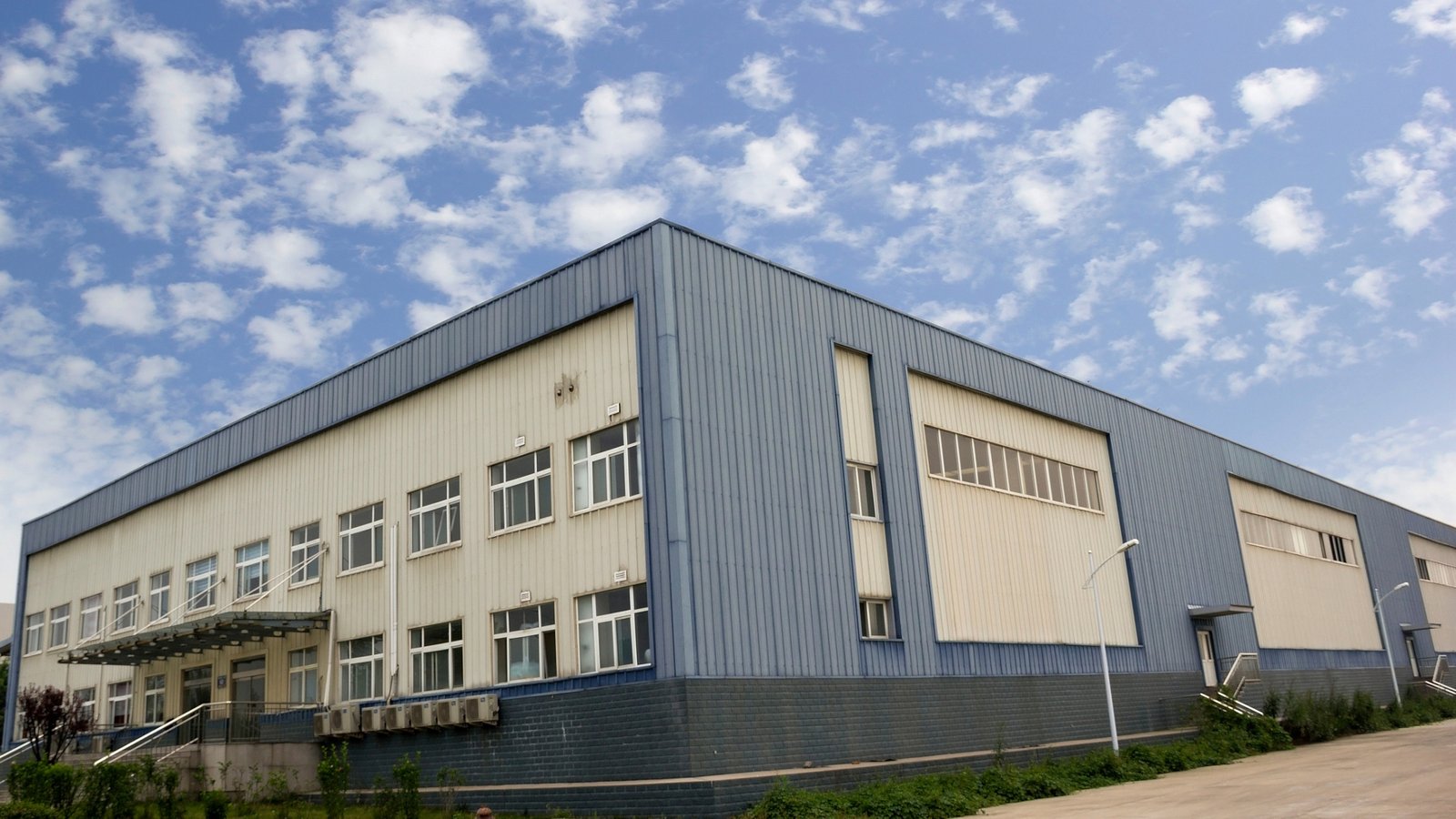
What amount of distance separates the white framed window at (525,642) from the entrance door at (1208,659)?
1844cm

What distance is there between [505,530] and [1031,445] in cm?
1255

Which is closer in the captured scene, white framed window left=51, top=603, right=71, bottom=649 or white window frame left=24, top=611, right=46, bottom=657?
white framed window left=51, top=603, right=71, bottom=649

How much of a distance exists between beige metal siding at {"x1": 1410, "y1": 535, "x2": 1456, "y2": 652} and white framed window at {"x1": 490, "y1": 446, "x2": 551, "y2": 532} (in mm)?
39754

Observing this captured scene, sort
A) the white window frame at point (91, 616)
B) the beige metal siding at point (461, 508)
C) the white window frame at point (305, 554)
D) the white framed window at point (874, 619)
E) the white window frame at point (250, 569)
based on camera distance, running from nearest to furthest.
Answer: the beige metal siding at point (461, 508)
the white framed window at point (874, 619)
the white window frame at point (305, 554)
the white window frame at point (250, 569)
the white window frame at point (91, 616)

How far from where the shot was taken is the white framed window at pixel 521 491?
2091 centimetres

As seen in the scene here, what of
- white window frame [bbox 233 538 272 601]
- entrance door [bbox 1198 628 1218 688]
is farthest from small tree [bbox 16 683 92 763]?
entrance door [bbox 1198 628 1218 688]

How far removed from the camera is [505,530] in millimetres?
21359

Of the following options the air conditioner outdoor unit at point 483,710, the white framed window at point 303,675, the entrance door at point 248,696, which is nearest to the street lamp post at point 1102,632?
the air conditioner outdoor unit at point 483,710

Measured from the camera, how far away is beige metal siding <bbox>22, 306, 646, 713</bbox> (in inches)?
784

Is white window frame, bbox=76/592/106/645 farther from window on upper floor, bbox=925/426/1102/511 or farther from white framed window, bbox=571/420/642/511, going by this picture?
window on upper floor, bbox=925/426/1102/511

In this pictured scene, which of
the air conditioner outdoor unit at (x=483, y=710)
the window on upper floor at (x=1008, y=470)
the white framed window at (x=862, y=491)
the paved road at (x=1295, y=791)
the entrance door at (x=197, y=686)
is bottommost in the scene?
the paved road at (x=1295, y=791)

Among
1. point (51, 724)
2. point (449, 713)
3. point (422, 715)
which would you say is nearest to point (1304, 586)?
point (449, 713)

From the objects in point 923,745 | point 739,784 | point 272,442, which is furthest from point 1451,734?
point 272,442

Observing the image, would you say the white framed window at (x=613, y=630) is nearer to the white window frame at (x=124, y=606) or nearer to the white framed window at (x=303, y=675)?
the white framed window at (x=303, y=675)
